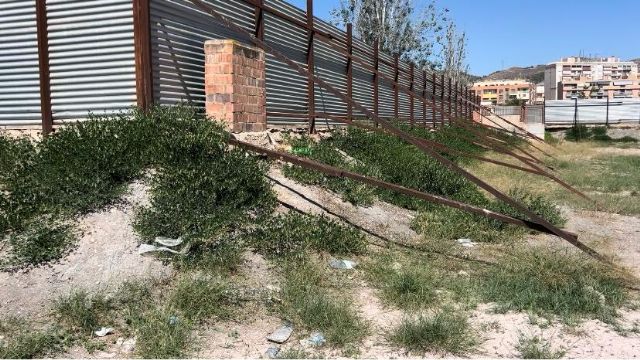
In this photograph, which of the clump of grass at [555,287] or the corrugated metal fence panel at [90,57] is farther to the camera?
the corrugated metal fence panel at [90,57]

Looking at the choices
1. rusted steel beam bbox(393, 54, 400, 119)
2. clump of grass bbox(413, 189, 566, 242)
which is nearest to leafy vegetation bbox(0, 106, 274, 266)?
clump of grass bbox(413, 189, 566, 242)

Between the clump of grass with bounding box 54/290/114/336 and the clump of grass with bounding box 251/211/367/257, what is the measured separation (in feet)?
5.16

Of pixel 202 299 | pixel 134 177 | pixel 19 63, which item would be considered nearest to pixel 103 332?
pixel 202 299

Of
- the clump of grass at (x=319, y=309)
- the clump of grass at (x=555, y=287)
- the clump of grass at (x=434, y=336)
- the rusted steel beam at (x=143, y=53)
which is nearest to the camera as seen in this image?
the clump of grass at (x=434, y=336)

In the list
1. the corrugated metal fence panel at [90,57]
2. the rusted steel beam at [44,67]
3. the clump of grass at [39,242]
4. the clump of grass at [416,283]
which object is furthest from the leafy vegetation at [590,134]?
the clump of grass at [39,242]

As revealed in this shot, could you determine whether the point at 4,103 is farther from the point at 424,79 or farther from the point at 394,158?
the point at 424,79

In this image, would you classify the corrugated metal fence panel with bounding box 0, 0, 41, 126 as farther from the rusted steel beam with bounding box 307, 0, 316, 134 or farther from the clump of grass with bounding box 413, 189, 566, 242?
the clump of grass with bounding box 413, 189, 566, 242

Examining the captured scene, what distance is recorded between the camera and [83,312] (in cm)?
379

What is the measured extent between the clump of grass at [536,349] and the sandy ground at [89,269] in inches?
106

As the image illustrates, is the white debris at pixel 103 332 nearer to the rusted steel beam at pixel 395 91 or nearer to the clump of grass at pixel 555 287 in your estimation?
the clump of grass at pixel 555 287

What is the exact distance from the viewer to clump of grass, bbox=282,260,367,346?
3.84 meters

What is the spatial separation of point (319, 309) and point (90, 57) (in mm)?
4715

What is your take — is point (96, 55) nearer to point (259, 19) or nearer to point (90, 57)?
point (90, 57)

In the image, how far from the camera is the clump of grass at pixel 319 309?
384cm
